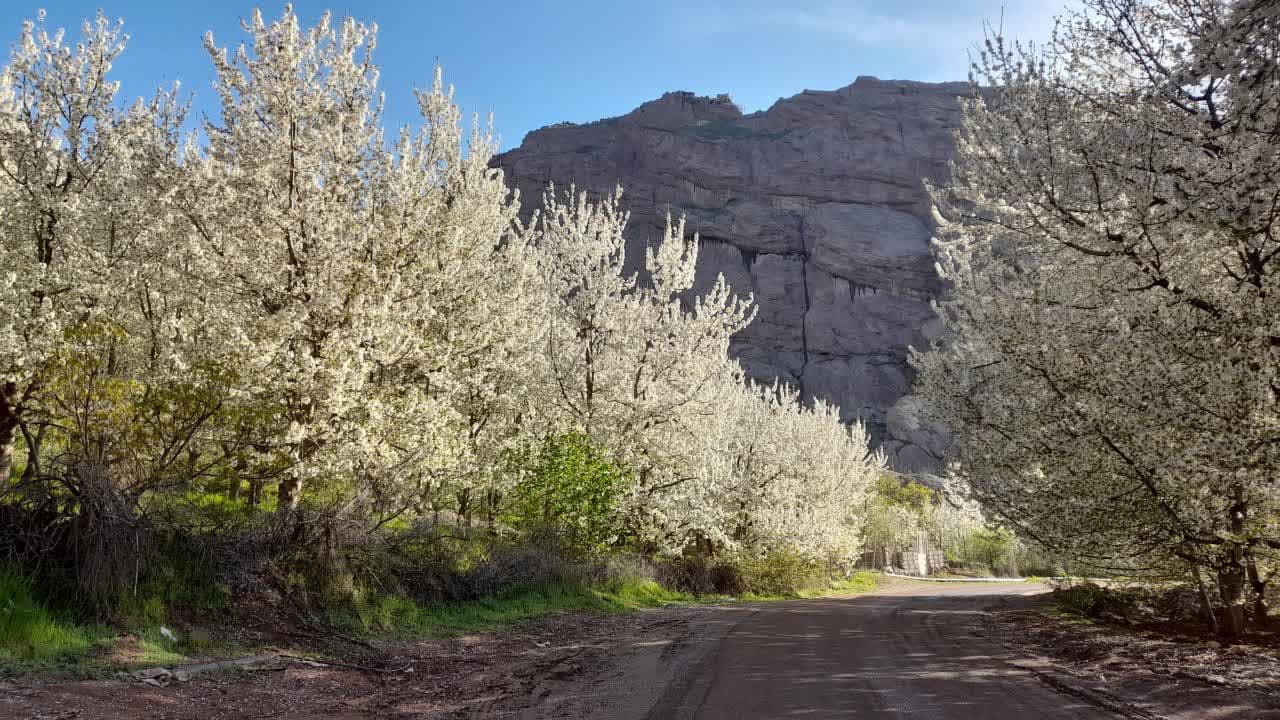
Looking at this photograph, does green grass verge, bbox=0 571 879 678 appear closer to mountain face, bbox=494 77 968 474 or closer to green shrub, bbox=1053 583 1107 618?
green shrub, bbox=1053 583 1107 618

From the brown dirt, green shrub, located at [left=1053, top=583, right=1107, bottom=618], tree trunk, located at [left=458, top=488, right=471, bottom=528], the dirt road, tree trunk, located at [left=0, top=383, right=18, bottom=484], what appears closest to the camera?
the dirt road

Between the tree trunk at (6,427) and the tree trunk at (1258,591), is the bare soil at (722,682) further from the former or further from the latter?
the tree trunk at (6,427)

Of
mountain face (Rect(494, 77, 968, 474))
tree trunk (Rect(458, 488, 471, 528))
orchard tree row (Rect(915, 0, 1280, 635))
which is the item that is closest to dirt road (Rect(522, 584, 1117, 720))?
orchard tree row (Rect(915, 0, 1280, 635))

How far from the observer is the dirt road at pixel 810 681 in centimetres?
719

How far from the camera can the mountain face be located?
100438 millimetres

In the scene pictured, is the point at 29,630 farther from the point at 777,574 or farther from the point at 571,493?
the point at 777,574

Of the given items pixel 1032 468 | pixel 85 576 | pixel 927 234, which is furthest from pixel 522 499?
pixel 927 234

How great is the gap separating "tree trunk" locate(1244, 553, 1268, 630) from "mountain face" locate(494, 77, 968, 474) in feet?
260

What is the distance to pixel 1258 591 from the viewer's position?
10.9m

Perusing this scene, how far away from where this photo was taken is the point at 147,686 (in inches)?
289

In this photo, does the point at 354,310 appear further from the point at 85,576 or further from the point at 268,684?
the point at 268,684

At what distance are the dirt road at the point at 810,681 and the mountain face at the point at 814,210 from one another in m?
81.0

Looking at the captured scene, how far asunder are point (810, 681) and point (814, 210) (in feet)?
367

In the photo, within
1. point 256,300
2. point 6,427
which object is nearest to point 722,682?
point 256,300
